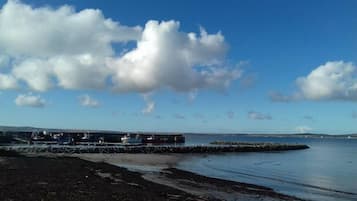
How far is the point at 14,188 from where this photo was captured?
19.7m

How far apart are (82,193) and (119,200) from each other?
2.13m

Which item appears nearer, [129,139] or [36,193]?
[36,193]

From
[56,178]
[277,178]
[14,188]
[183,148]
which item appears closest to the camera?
[14,188]

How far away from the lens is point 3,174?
2541 cm

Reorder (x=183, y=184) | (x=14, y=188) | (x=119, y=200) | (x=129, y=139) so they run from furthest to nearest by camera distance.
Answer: (x=129, y=139) < (x=183, y=184) < (x=14, y=188) < (x=119, y=200)

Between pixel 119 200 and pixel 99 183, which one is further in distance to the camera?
pixel 99 183

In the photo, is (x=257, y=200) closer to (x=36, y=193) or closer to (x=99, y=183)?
(x=99, y=183)

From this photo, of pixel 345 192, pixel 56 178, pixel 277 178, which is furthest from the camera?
pixel 277 178

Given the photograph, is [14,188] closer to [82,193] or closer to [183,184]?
[82,193]

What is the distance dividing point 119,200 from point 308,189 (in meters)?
18.4

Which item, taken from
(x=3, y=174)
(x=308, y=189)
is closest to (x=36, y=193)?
(x=3, y=174)

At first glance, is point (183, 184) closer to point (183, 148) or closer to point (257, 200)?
point (257, 200)

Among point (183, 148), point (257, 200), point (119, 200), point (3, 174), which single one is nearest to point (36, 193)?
point (119, 200)

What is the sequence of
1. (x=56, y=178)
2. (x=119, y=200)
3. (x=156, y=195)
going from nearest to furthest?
(x=119, y=200) → (x=156, y=195) → (x=56, y=178)
